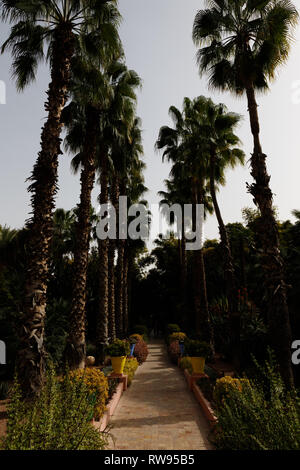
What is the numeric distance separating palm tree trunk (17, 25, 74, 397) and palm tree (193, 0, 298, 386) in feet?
17.6

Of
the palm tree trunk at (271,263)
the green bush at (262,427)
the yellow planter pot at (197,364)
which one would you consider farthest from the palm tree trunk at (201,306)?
the green bush at (262,427)

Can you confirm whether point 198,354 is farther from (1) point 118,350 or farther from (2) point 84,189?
(2) point 84,189

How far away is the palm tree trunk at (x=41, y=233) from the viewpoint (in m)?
7.16

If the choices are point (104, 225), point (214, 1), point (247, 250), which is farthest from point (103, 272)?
point (247, 250)

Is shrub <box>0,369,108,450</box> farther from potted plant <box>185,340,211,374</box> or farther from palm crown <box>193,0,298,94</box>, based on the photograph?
palm crown <box>193,0,298,94</box>

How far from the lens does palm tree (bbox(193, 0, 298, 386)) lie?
8.20 meters

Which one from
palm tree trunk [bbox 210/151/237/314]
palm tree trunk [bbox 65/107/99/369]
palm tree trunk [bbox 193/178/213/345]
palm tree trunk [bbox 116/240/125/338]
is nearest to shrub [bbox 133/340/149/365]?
palm tree trunk [bbox 116/240/125/338]

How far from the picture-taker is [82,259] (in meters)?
11.5

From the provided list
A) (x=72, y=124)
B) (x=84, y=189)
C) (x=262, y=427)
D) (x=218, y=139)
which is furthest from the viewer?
(x=218, y=139)

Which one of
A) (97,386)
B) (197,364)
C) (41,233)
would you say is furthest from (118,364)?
(41,233)

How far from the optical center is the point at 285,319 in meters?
8.02

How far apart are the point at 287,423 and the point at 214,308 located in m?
17.5

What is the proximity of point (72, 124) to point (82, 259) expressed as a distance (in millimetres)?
6262
